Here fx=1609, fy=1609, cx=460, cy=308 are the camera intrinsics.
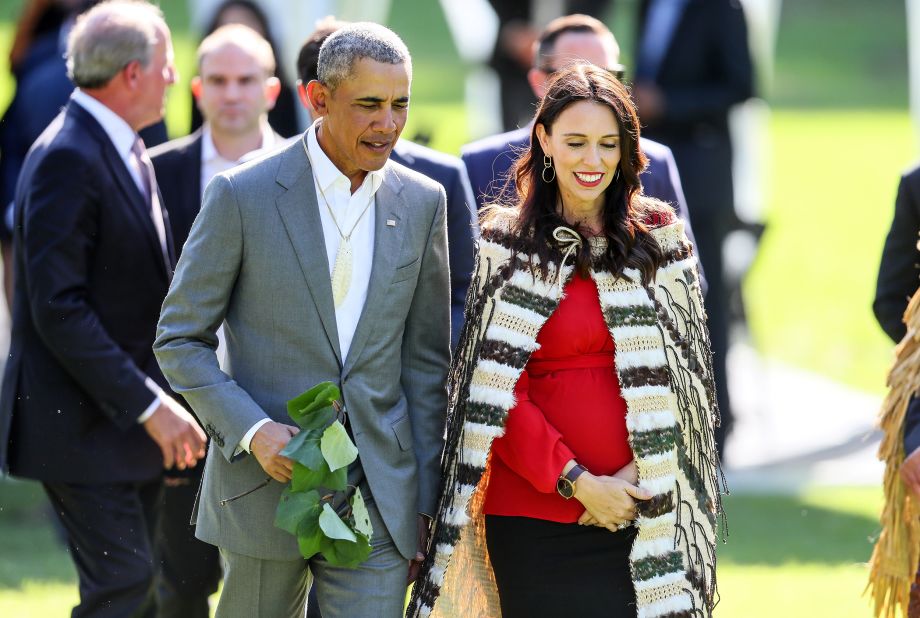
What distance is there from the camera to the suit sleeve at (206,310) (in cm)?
422

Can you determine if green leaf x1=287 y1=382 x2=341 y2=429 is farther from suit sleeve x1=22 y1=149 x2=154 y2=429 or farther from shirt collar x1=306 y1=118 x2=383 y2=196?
suit sleeve x1=22 y1=149 x2=154 y2=429

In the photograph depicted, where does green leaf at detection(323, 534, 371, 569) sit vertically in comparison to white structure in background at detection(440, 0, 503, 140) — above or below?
below

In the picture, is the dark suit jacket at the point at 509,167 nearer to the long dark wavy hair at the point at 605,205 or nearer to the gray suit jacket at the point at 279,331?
the long dark wavy hair at the point at 605,205

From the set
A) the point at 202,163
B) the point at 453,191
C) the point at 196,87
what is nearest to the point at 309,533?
the point at 453,191

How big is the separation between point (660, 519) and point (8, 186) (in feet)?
16.3

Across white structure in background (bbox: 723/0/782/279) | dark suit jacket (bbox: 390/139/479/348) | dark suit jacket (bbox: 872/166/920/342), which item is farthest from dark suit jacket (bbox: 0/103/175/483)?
white structure in background (bbox: 723/0/782/279)

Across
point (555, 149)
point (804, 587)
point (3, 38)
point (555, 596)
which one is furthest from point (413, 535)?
point (3, 38)

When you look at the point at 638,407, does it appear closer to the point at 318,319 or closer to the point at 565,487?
the point at 565,487

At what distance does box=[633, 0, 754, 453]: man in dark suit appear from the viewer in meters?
9.09

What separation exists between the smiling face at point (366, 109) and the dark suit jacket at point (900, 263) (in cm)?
194

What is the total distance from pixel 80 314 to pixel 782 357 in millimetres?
10347

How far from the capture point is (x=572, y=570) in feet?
14.9

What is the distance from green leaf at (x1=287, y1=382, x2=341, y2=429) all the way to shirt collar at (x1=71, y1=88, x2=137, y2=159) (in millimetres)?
1710

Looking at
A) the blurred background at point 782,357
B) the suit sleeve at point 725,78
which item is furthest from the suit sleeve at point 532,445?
the suit sleeve at point 725,78
